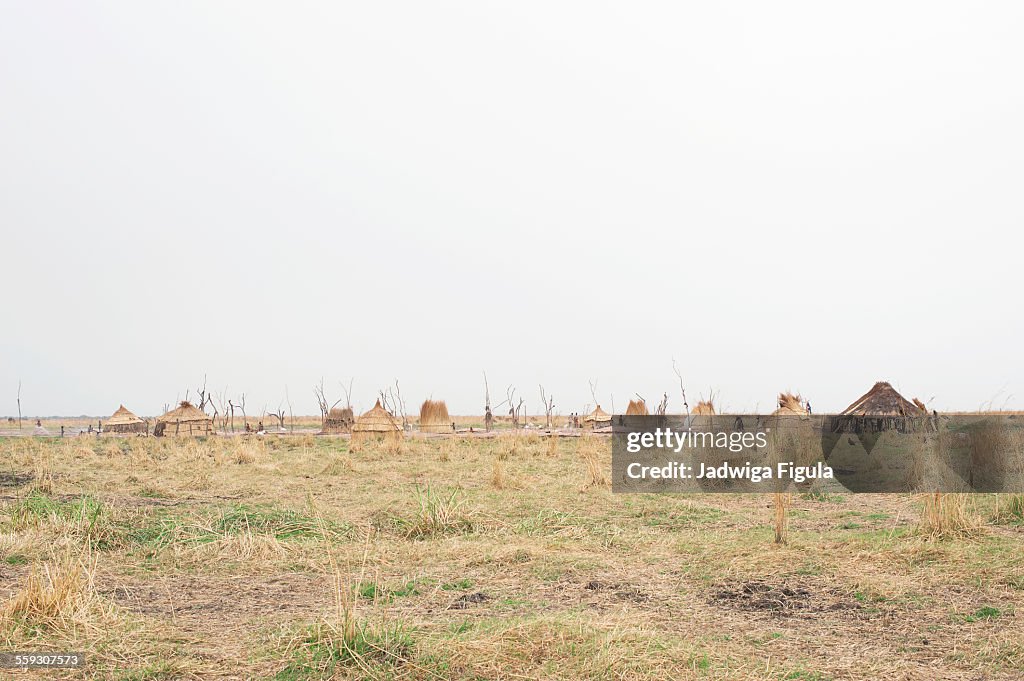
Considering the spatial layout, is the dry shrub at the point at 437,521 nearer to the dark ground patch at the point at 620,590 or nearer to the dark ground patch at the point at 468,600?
the dark ground patch at the point at 468,600

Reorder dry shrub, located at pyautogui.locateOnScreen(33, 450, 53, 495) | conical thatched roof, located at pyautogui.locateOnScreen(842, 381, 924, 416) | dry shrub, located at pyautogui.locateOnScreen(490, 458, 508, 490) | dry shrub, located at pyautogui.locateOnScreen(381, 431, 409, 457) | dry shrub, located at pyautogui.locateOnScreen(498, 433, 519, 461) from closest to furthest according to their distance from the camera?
dry shrub, located at pyautogui.locateOnScreen(33, 450, 53, 495), dry shrub, located at pyautogui.locateOnScreen(490, 458, 508, 490), dry shrub, located at pyautogui.locateOnScreen(498, 433, 519, 461), dry shrub, located at pyautogui.locateOnScreen(381, 431, 409, 457), conical thatched roof, located at pyautogui.locateOnScreen(842, 381, 924, 416)

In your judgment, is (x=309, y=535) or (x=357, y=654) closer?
(x=357, y=654)

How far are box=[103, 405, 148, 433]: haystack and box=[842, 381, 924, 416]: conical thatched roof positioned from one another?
30.2 meters

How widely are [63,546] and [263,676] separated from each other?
13.5 feet

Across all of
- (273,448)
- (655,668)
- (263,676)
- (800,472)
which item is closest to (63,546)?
(263,676)

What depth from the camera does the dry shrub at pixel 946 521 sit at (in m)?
6.95

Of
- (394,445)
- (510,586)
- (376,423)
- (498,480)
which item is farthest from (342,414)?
(510,586)

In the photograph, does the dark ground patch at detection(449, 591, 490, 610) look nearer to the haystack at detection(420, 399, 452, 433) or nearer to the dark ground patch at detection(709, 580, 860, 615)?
the dark ground patch at detection(709, 580, 860, 615)

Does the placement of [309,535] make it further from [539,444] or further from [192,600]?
[539,444]

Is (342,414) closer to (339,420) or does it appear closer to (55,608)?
(339,420)

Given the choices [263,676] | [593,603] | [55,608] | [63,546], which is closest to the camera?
[263,676]

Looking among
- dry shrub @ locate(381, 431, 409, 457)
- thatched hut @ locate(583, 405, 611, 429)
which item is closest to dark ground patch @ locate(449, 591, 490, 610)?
dry shrub @ locate(381, 431, 409, 457)

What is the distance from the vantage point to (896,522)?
321 inches

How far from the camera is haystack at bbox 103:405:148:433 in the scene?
113ft
